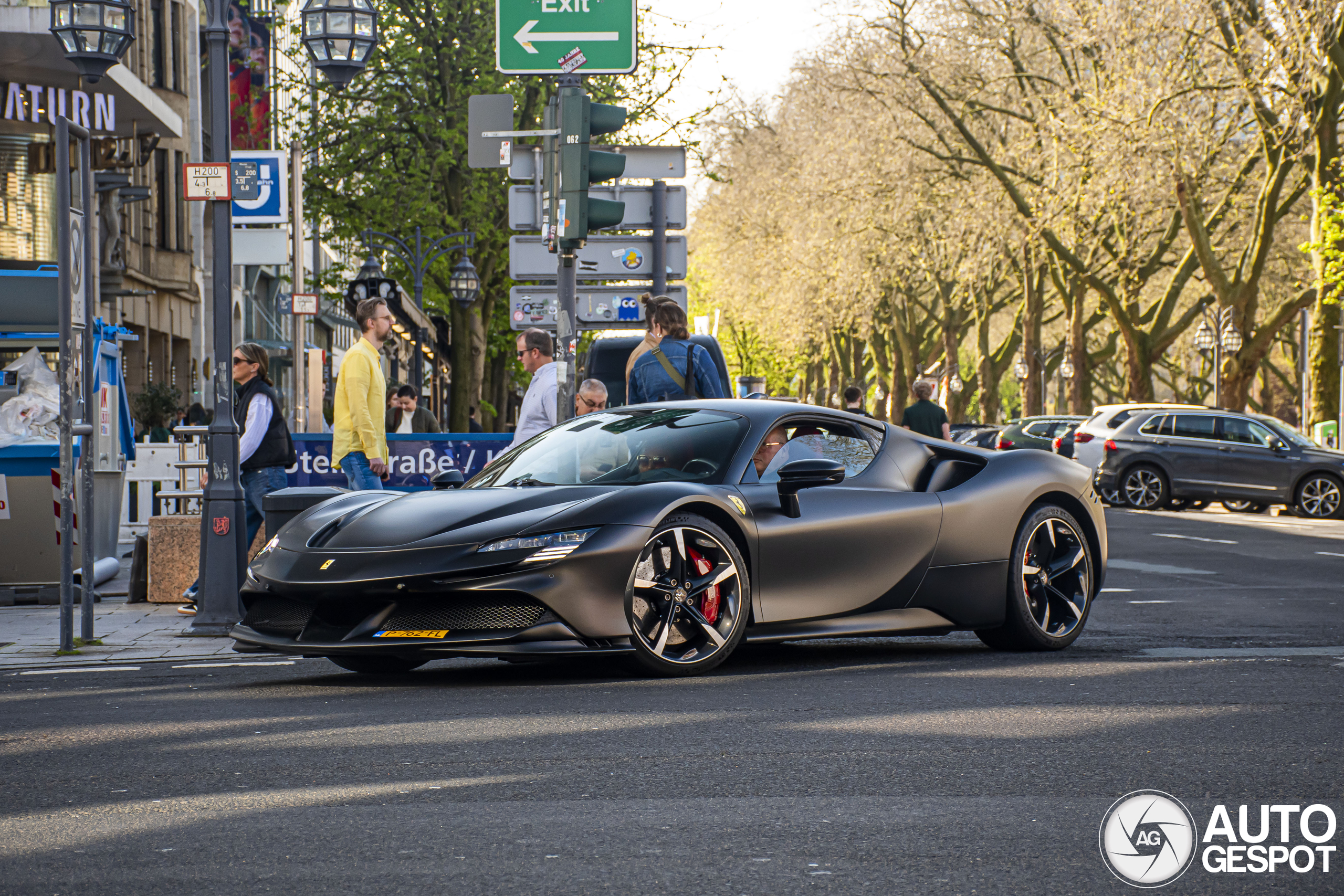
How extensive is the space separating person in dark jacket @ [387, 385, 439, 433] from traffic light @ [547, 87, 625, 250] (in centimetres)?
623

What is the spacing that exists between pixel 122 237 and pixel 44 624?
23214mm

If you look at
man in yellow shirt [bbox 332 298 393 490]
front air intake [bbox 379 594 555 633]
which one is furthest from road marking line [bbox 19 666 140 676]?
man in yellow shirt [bbox 332 298 393 490]

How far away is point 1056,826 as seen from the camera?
429 cm

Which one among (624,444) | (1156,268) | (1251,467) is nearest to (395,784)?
(624,444)

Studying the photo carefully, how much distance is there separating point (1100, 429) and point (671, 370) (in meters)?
19.0

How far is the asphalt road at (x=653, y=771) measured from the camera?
3.89m

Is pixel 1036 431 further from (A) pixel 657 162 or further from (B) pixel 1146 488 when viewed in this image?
(A) pixel 657 162

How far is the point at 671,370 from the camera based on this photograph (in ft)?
35.2

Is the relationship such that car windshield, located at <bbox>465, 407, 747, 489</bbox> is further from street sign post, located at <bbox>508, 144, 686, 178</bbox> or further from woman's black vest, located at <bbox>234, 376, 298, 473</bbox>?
street sign post, located at <bbox>508, 144, 686, 178</bbox>

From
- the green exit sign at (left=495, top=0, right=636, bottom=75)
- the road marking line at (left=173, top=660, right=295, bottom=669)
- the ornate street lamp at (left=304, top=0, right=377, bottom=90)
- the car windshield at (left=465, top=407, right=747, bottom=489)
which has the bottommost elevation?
the road marking line at (left=173, top=660, right=295, bottom=669)

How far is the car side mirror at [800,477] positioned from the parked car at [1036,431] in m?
26.6

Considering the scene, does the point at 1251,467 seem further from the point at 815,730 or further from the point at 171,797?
the point at 171,797

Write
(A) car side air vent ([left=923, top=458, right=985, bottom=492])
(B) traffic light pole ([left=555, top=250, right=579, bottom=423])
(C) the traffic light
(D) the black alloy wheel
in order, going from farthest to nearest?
(D) the black alloy wheel
(B) traffic light pole ([left=555, top=250, right=579, bottom=423])
(C) the traffic light
(A) car side air vent ([left=923, top=458, right=985, bottom=492])

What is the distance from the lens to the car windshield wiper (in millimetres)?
7621
